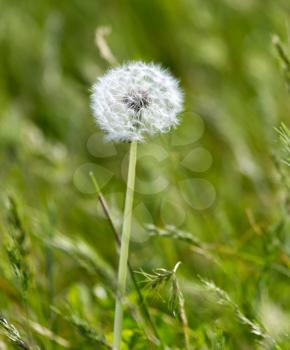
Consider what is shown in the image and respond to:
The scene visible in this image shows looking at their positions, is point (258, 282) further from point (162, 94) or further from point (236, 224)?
point (236, 224)

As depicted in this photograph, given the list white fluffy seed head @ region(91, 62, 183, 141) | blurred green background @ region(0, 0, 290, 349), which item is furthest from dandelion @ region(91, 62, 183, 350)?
blurred green background @ region(0, 0, 290, 349)

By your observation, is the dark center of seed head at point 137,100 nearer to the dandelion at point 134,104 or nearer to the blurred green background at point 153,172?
the dandelion at point 134,104

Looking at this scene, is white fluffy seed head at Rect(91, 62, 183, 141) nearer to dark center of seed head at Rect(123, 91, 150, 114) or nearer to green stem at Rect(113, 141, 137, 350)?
dark center of seed head at Rect(123, 91, 150, 114)

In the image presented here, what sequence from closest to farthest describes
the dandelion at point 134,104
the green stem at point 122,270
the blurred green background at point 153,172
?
the green stem at point 122,270, the dandelion at point 134,104, the blurred green background at point 153,172

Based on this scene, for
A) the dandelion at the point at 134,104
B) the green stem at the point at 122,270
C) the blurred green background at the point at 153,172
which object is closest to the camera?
the green stem at the point at 122,270

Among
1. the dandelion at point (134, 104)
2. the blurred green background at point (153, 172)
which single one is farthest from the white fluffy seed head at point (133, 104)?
the blurred green background at point (153, 172)

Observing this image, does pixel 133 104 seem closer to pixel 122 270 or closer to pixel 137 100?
pixel 137 100

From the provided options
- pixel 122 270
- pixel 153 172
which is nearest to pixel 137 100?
pixel 122 270
